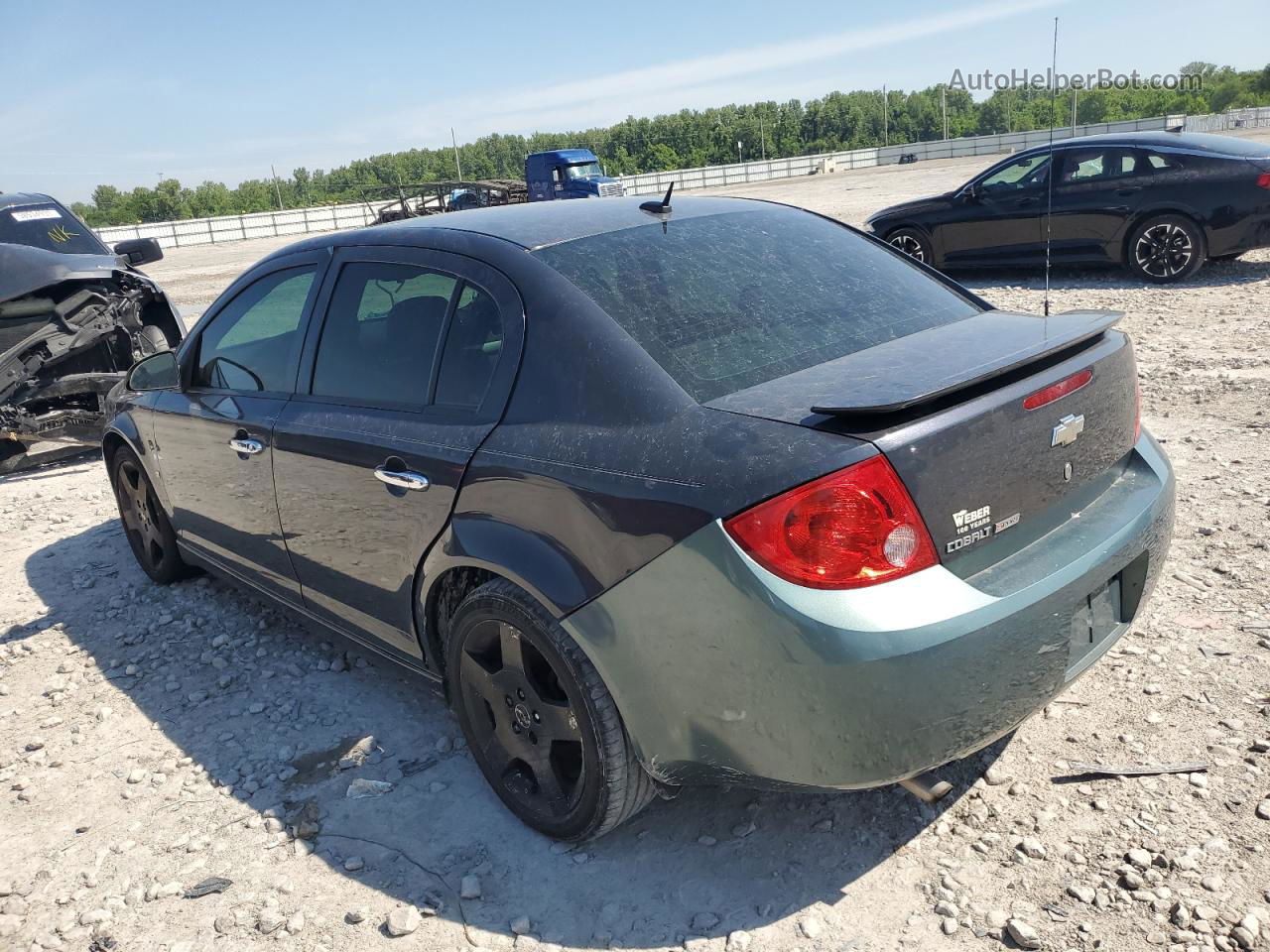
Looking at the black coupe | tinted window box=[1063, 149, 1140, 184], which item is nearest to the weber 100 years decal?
the black coupe

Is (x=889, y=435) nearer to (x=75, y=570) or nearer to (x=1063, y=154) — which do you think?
(x=75, y=570)

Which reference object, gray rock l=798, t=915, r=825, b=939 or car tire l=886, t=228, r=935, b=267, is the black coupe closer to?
car tire l=886, t=228, r=935, b=267

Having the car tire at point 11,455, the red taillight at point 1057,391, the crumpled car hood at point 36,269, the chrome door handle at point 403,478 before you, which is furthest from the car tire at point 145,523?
the red taillight at point 1057,391

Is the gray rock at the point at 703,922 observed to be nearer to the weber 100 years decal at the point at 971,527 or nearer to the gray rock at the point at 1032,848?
the gray rock at the point at 1032,848

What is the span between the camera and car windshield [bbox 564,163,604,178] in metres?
33.3

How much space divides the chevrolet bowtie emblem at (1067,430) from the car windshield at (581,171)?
3246 centimetres

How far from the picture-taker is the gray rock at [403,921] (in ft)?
8.40

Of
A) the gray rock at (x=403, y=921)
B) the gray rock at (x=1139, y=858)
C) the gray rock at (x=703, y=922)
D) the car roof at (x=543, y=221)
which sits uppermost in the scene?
the car roof at (x=543, y=221)

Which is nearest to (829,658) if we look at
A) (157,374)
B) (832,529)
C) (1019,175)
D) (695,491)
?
(832,529)

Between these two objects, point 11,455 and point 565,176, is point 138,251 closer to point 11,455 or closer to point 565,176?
point 11,455

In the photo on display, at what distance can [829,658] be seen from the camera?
2090 millimetres

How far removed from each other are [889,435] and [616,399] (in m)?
0.70

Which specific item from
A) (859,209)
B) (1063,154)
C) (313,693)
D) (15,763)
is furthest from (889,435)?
(859,209)

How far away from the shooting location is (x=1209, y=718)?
9.98 ft
